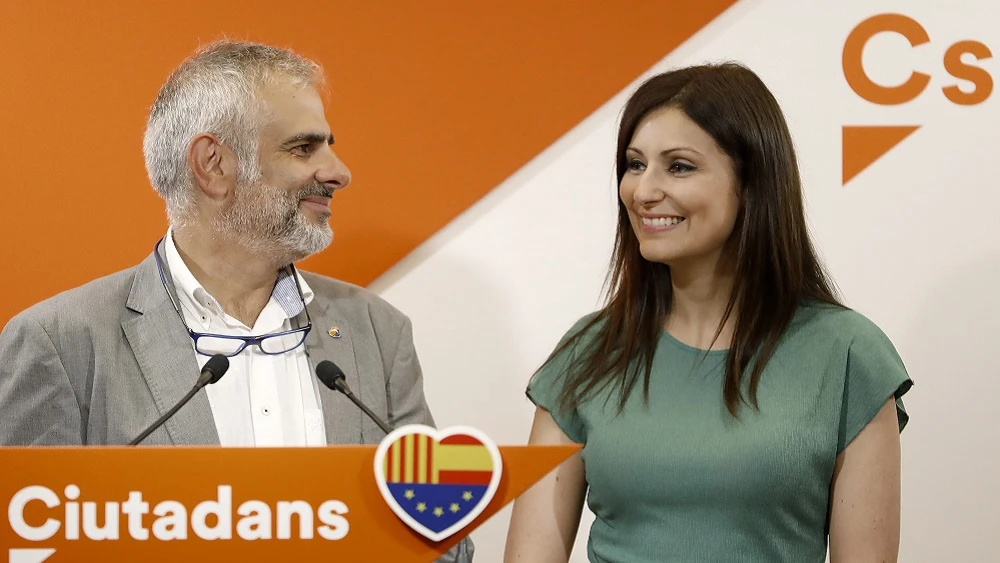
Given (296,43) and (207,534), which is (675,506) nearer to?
(207,534)

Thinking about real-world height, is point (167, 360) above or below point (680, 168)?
below

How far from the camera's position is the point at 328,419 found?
2.09m

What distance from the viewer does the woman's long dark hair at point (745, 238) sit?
1.93 m

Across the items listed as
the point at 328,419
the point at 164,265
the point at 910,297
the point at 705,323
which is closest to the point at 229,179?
the point at 164,265

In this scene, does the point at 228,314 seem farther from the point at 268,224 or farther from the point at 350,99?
the point at 350,99

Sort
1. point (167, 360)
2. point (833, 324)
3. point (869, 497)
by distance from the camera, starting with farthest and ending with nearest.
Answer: point (167, 360), point (833, 324), point (869, 497)

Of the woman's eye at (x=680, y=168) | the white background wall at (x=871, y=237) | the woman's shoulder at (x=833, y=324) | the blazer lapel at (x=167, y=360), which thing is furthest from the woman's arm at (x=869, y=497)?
the blazer lapel at (x=167, y=360)

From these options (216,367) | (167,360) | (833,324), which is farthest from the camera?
(167,360)

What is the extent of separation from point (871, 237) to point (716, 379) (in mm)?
987

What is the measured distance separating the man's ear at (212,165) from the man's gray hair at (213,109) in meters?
0.01

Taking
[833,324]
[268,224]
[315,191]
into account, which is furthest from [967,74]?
[268,224]

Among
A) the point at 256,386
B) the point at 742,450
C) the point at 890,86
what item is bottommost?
the point at 742,450

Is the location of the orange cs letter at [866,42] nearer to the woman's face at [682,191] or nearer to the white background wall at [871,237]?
the white background wall at [871,237]

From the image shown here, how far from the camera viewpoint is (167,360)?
2.03 m
